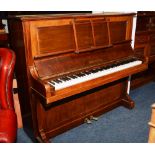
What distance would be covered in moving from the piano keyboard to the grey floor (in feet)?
2.51

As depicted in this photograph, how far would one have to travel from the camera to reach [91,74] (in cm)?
214

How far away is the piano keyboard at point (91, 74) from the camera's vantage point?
75.3 inches

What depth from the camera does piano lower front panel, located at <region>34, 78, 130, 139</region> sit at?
2.28 metres

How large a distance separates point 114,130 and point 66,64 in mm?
1060

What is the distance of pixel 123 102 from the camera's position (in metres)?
3.07

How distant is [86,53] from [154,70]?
233cm

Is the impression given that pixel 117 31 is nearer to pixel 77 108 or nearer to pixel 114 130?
pixel 77 108

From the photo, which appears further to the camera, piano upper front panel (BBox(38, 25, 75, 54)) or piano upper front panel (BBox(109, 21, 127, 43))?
piano upper front panel (BBox(109, 21, 127, 43))

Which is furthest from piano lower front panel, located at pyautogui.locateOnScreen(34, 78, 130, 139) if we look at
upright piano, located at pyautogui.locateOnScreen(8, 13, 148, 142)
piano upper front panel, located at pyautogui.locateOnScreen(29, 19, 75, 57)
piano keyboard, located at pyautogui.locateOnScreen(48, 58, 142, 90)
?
piano upper front panel, located at pyautogui.locateOnScreen(29, 19, 75, 57)

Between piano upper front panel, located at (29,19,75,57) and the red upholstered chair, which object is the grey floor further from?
piano upper front panel, located at (29,19,75,57)

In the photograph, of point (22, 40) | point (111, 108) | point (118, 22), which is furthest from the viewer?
point (111, 108)
